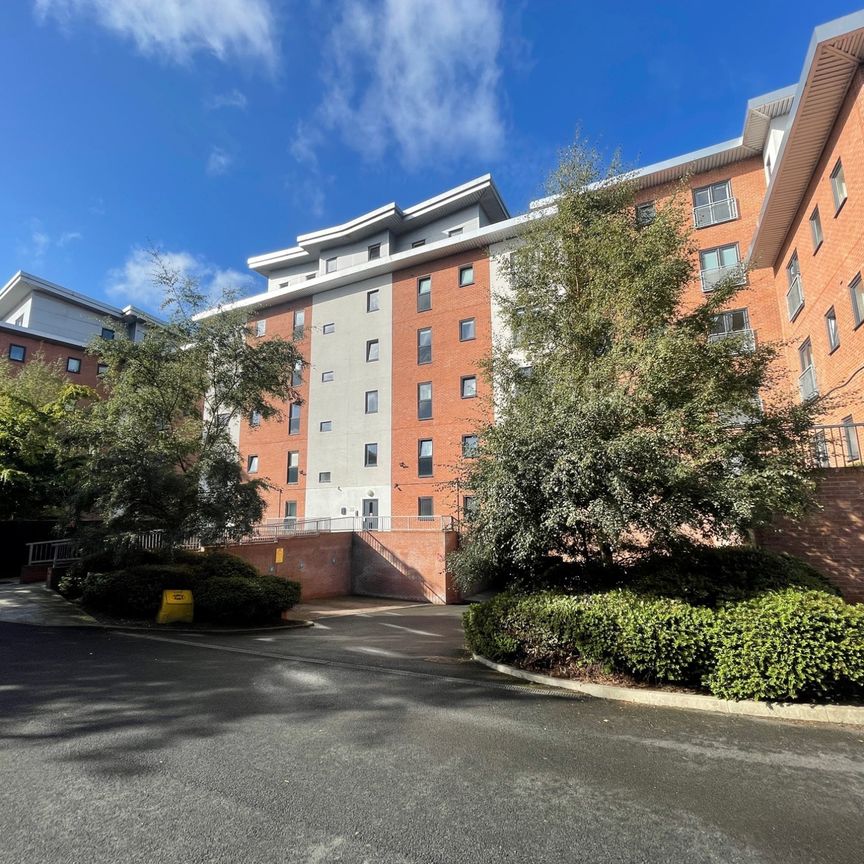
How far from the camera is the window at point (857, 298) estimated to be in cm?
1062

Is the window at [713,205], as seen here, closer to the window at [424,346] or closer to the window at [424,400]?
the window at [424,346]

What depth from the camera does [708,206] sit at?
2020 centimetres

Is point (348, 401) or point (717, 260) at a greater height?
point (717, 260)

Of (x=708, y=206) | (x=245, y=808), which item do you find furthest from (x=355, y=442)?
(x=245, y=808)

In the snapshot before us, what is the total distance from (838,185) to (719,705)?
39.2 feet

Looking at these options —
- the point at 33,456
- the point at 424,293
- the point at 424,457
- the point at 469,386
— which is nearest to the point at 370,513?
the point at 424,457

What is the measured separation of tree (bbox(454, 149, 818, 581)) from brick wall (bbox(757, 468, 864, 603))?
165 cm

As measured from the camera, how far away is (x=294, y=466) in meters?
28.2

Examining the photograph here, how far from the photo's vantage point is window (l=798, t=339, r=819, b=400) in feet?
46.1

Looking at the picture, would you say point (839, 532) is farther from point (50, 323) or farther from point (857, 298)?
point (50, 323)

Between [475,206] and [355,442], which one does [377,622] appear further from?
[475,206]

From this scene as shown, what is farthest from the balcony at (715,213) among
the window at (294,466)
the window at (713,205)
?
the window at (294,466)

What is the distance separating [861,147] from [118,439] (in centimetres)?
1720

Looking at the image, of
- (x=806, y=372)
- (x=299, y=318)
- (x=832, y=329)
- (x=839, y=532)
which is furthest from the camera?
(x=299, y=318)
